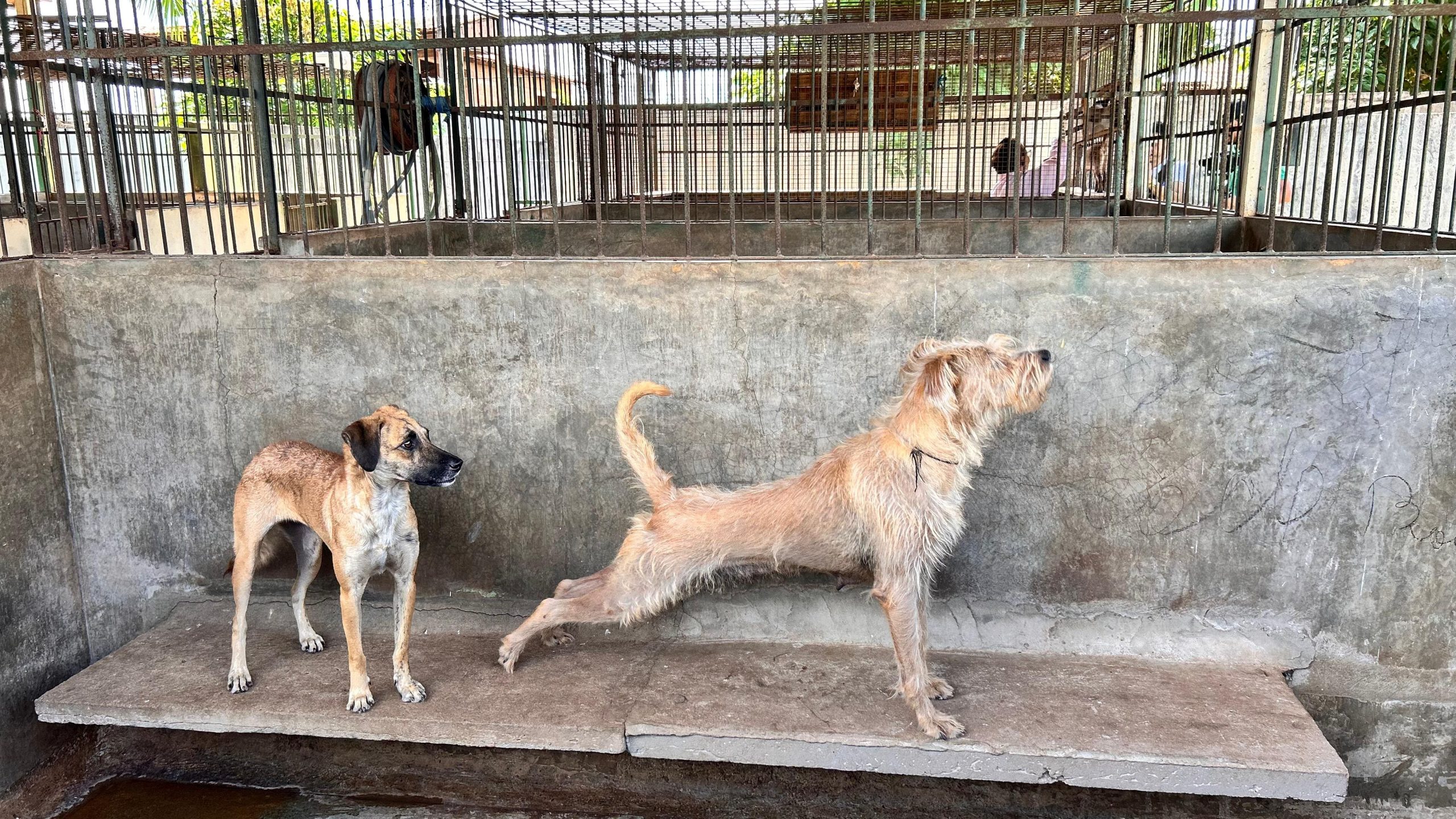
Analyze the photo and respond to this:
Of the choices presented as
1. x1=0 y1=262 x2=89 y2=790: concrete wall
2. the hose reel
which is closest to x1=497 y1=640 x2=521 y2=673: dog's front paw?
x1=0 y1=262 x2=89 y2=790: concrete wall

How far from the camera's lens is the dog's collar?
3941mm

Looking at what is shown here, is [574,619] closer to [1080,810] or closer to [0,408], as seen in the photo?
[1080,810]

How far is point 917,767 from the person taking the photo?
3.91m

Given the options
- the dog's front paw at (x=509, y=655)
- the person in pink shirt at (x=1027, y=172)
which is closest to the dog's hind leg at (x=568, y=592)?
the dog's front paw at (x=509, y=655)

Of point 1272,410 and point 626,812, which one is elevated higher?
point 1272,410

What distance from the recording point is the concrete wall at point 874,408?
4.45 m

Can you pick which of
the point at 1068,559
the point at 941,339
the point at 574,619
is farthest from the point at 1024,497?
the point at 574,619

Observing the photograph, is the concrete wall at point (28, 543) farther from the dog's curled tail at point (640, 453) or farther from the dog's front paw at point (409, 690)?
the dog's curled tail at point (640, 453)

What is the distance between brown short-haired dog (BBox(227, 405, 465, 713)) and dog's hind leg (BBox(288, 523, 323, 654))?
0.07 ft

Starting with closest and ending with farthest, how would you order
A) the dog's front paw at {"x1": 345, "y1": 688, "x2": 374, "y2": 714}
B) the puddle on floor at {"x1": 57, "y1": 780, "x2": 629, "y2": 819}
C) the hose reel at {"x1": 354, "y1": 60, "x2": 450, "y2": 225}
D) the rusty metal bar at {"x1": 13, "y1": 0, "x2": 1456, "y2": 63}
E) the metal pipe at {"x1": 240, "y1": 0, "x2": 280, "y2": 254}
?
1. the rusty metal bar at {"x1": 13, "y1": 0, "x2": 1456, "y2": 63}
2. the dog's front paw at {"x1": 345, "y1": 688, "x2": 374, "y2": 714}
3. the puddle on floor at {"x1": 57, "y1": 780, "x2": 629, "y2": 819}
4. the metal pipe at {"x1": 240, "y1": 0, "x2": 280, "y2": 254}
5. the hose reel at {"x1": 354, "y1": 60, "x2": 450, "y2": 225}

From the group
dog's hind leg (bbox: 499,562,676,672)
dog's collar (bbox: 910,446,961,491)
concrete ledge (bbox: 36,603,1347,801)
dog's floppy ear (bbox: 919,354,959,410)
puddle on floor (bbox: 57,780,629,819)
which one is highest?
dog's floppy ear (bbox: 919,354,959,410)

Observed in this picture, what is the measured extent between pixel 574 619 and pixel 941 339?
6.97 feet

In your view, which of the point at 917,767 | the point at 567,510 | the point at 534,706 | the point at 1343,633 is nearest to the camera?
the point at 917,767

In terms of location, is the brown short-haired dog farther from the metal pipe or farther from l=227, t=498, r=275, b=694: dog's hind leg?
the metal pipe
